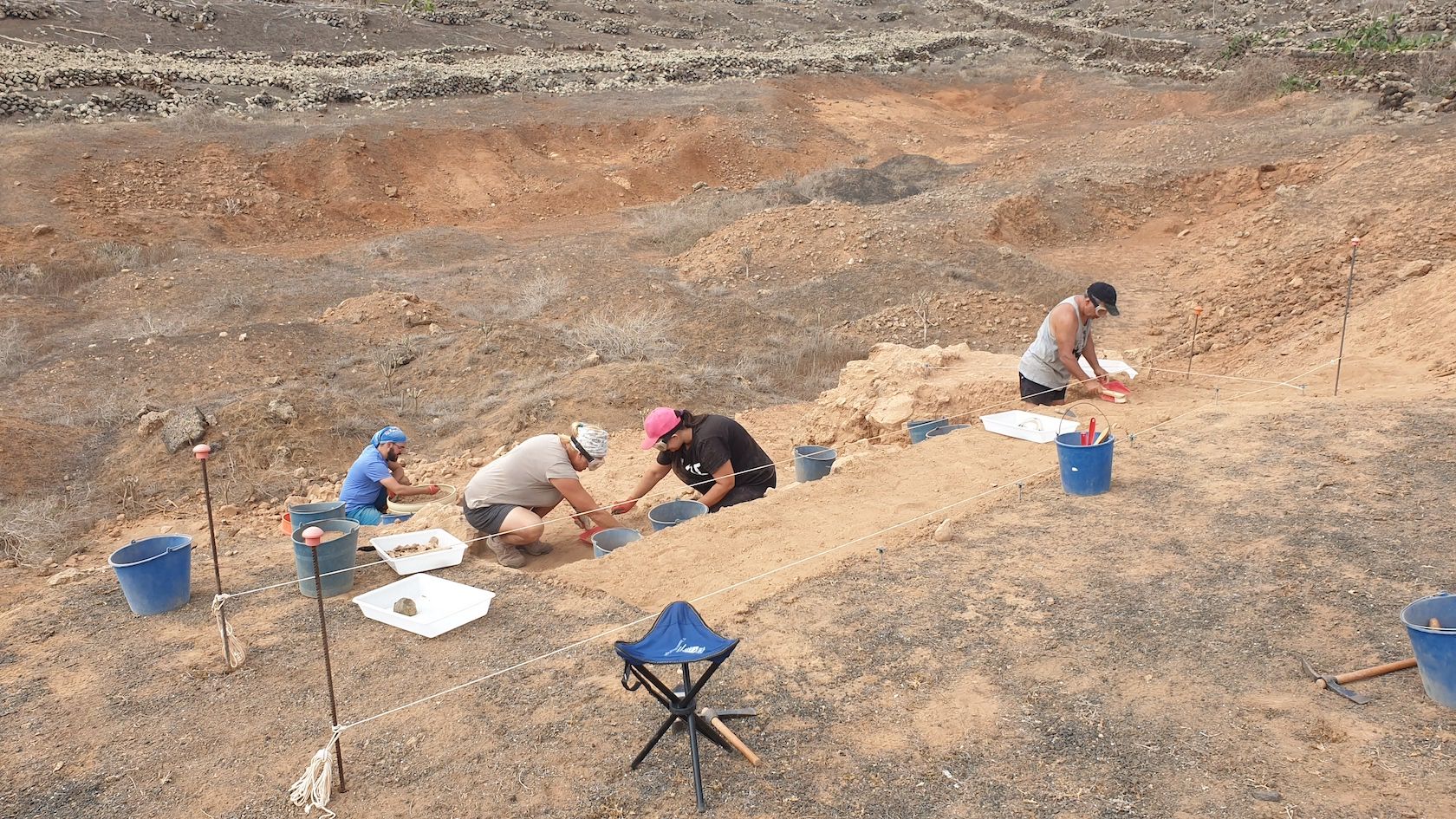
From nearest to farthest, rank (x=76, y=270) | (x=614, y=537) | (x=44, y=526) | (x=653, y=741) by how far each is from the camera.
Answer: (x=653, y=741)
(x=614, y=537)
(x=44, y=526)
(x=76, y=270)

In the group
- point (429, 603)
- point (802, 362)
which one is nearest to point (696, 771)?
point (429, 603)

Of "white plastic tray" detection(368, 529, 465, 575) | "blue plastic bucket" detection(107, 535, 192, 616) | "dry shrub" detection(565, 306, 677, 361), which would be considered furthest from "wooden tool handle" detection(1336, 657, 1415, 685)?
"dry shrub" detection(565, 306, 677, 361)

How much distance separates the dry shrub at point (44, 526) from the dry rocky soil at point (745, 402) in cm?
4

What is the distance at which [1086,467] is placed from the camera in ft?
18.1

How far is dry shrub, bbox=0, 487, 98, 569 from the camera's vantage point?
750cm

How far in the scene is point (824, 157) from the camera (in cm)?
2491

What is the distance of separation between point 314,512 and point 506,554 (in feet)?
4.80

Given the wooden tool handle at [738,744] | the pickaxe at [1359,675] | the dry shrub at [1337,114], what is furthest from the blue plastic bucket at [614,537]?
the dry shrub at [1337,114]

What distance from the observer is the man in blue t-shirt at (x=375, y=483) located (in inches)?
288

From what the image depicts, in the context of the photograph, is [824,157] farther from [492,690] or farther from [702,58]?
[492,690]

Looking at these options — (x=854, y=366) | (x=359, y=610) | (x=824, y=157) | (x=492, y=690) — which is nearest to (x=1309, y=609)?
(x=492, y=690)

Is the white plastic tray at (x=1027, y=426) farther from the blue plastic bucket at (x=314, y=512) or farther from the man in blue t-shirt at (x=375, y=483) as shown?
the blue plastic bucket at (x=314, y=512)

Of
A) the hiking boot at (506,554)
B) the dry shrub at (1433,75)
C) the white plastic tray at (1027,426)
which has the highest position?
the dry shrub at (1433,75)

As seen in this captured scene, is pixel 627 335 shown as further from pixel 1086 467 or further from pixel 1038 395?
pixel 1086 467
